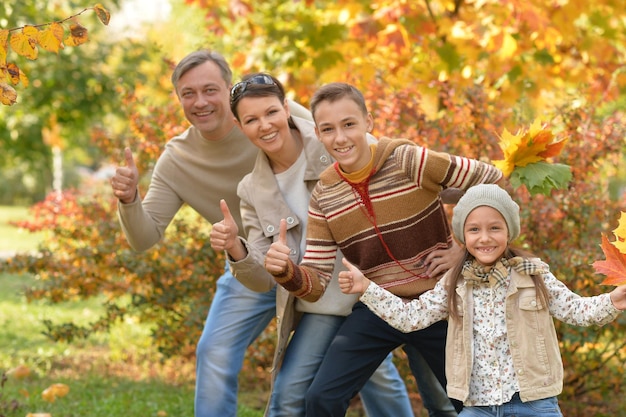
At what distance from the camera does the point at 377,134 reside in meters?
5.31

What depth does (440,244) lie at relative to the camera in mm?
3760

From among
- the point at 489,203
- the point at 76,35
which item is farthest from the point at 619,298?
the point at 76,35

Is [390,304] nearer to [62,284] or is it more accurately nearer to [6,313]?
[62,284]

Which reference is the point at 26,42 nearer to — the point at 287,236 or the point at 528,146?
the point at 287,236

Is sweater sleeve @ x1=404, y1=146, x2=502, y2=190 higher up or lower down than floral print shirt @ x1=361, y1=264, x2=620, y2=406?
higher up

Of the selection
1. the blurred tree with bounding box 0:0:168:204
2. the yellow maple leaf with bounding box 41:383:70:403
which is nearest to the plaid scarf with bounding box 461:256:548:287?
the yellow maple leaf with bounding box 41:383:70:403

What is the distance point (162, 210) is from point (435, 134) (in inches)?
65.6

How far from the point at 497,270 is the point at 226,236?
1.14 metres

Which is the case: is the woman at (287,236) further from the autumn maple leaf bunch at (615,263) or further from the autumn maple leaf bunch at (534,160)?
the autumn maple leaf bunch at (615,263)

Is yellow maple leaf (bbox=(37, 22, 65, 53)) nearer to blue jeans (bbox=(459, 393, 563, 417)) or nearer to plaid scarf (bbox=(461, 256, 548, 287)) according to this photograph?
plaid scarf (bbox=(461, 256, 548, 287))

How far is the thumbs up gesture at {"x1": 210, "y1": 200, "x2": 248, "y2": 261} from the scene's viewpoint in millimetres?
3748

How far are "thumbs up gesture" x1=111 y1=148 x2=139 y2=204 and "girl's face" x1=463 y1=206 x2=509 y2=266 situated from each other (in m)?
1.71

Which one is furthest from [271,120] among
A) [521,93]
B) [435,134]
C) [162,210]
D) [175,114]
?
[521,93]

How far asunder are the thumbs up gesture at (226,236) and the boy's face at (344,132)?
0.53 meters
